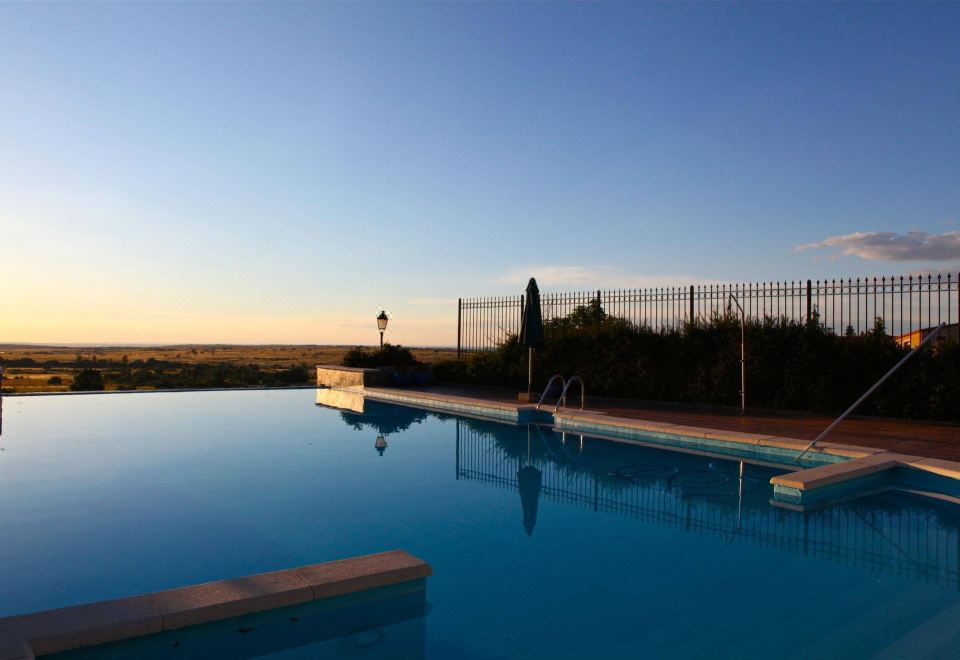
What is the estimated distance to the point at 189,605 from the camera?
3008 millimetres

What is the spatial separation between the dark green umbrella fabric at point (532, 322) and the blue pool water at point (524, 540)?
3.87 m

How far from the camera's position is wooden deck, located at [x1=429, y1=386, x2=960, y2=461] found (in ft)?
25.6

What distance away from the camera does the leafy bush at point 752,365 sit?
966 cm

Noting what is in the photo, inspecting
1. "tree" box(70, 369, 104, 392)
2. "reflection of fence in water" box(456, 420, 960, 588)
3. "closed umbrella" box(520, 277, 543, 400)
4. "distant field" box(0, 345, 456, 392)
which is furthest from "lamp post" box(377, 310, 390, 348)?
"reflection of fence in water" box(456, 420, 960, 588)

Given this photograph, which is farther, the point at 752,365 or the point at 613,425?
the point at 752,365

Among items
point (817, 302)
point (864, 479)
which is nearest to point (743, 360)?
point (817, 302)

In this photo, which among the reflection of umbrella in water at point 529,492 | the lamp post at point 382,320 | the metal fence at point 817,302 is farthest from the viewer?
the lamp post at point 382,320

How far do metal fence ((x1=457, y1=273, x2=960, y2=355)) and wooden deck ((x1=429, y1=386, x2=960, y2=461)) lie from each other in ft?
5.36

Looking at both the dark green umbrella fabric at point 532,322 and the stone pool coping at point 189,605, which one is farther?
the dark green umbrella fabric at point 532,322

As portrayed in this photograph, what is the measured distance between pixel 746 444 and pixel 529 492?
3239mm

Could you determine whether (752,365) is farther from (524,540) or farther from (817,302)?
(524,540)

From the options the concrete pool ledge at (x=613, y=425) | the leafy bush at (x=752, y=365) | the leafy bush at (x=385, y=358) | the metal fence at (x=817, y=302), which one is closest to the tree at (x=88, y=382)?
the leafy bush at (x=385, y=358)

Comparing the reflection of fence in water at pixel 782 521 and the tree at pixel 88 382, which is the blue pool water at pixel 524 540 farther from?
the tree at pixel 88 382

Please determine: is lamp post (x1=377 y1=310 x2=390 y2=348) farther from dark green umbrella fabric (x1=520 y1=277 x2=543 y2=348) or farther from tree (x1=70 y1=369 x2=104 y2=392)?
tree (x1=70 y1=369 x2=104 y2=392)
